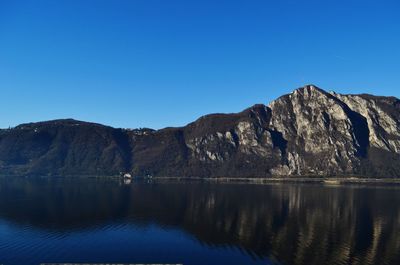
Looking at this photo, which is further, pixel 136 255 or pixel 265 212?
pixel 265 212

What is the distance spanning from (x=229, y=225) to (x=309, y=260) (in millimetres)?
49887

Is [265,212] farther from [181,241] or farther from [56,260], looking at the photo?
[56,260]

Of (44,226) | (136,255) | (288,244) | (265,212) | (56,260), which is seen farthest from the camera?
(265,212)

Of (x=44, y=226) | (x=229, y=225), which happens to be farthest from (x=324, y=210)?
(x=44, y=226)

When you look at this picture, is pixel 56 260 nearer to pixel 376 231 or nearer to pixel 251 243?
pixel 251 243

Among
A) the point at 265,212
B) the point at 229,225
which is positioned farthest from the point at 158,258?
the point at 265,212

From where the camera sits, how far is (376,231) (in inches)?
5187

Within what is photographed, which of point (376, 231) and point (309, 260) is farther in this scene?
point (376, 231)

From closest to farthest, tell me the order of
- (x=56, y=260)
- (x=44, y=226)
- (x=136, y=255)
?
(x=56, y=260) < (x=136, y=255) < (x=44, y=226)

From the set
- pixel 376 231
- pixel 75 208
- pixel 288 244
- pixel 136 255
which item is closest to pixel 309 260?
pixel 288 244

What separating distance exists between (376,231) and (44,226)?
372 ft

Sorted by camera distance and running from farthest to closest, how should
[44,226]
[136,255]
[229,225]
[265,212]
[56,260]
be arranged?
[265,212]
[229,225]
[44,226]
[136,255]
[56,260]

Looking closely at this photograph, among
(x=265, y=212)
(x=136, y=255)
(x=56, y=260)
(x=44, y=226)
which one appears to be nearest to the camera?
(x=56, y=260)

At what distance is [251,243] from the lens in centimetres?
10950
